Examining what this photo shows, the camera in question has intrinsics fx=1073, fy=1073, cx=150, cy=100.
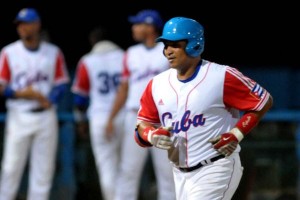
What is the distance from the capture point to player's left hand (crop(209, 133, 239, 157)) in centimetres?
598

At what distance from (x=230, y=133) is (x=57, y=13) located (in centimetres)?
659

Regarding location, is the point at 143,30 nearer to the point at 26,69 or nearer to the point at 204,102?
the point at 26,69

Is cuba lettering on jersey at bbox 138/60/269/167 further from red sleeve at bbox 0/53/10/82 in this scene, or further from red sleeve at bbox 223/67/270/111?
red sleeve at bbox 0/53/10/82

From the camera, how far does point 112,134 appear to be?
8.94 meters

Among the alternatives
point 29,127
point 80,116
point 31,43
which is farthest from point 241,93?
point 80,116

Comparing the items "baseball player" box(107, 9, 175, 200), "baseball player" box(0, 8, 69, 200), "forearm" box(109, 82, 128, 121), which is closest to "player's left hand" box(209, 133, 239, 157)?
"baseball player" box(107, 9, 175, 200)

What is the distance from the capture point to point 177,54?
20.0ft

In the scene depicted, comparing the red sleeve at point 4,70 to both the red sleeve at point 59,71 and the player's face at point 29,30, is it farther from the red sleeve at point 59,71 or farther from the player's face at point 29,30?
the red sleeve at point 59,71

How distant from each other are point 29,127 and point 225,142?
10.3 feet

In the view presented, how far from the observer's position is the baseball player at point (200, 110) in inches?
240

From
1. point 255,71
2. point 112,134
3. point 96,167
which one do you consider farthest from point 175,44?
point 255,71

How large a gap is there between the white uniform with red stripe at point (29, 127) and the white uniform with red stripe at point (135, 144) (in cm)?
64

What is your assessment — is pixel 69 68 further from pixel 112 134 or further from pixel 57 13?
pixel 112 134

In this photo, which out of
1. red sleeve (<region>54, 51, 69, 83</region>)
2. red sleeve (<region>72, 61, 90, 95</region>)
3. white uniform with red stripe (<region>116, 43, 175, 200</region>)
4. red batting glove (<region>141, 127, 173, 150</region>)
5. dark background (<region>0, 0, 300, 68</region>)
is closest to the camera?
red batting glove (<region>141, 127, 173, 150</region>)
